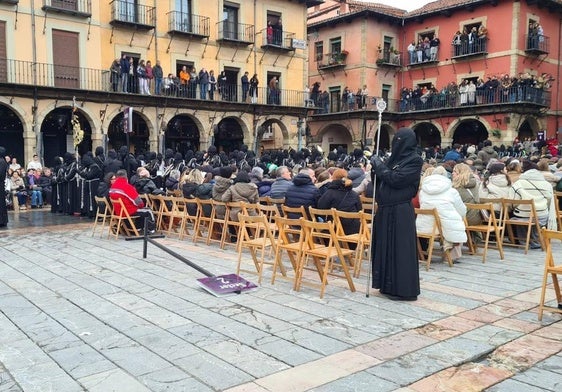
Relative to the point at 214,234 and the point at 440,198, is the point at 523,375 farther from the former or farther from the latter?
the point at 214,234

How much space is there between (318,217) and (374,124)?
2401 centimetres

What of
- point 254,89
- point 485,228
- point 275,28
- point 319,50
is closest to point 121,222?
point 485,228

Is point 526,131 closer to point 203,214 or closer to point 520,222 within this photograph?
point 520,222

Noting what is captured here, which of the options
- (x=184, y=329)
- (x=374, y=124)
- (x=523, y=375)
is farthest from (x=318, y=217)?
(x=374, y=124)

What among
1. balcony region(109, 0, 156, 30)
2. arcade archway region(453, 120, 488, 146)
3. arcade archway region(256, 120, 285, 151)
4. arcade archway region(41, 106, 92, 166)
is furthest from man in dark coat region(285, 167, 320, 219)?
arcade archway region(453, 120, 488, 146)

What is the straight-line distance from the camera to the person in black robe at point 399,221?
5.36 meters

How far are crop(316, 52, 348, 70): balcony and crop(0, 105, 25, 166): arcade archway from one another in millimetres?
17999

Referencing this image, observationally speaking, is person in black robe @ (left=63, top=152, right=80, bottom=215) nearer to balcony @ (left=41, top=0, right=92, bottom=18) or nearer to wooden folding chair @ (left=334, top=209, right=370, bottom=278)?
balcony @ (left=41, top=0, right=92, bottom=18)

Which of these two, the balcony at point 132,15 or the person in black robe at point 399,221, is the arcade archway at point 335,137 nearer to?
the balcony at point 132,15

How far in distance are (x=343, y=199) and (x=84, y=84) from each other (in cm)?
1685

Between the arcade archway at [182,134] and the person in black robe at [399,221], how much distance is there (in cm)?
2026

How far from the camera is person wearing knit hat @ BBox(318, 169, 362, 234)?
22.4 ft

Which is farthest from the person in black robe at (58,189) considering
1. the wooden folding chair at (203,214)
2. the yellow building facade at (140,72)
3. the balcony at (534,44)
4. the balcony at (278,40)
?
the balcony at (534,44)

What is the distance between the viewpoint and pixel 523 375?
3.63 meters
